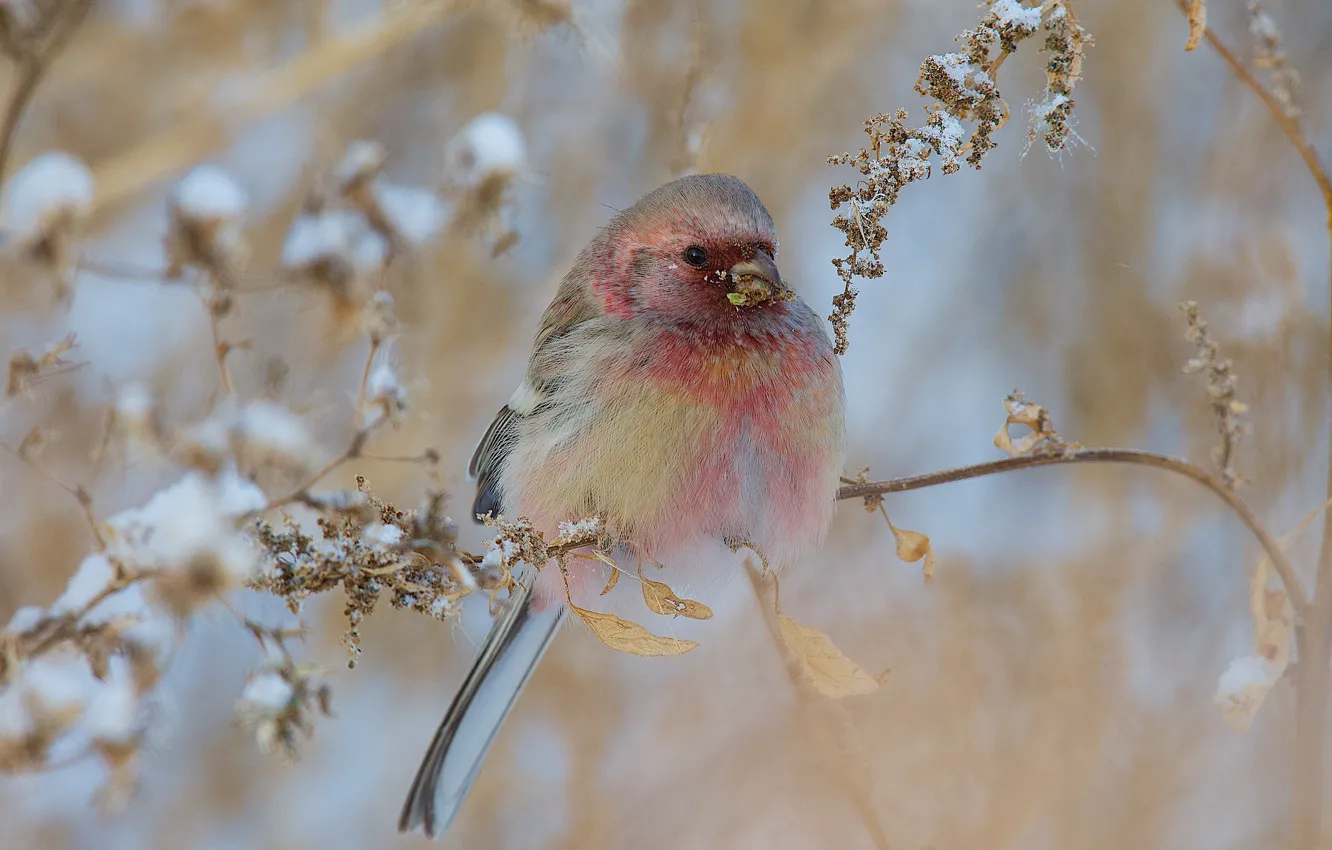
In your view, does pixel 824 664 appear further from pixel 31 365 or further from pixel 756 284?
pixel 31 365

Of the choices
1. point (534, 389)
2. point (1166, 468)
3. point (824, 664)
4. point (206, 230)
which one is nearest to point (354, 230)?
point (206, 230)

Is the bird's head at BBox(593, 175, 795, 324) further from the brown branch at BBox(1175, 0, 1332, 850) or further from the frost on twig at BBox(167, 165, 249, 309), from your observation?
the frost on twig at BBox(167, 165, 249, 309)

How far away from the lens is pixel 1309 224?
4.59 metres

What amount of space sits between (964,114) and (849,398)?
294cm

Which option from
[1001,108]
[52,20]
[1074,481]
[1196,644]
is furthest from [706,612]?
[1074,481]

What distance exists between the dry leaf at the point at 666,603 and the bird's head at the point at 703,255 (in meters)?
0.92

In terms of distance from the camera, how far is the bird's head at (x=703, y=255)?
3.02m

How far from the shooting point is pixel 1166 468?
198cm

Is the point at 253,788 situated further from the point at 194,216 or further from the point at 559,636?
the point at 194,216

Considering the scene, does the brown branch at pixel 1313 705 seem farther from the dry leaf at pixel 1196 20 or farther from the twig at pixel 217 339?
the twig at pixel 217 339

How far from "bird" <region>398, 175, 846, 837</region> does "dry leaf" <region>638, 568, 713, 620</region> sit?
629 mm

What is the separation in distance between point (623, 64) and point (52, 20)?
2.29 meters

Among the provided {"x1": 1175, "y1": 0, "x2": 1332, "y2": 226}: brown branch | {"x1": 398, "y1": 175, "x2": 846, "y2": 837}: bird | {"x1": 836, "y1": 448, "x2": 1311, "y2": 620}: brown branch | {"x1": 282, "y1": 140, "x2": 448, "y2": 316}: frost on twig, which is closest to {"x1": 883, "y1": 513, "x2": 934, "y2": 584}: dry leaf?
{"x1": 836, "y1": 448, "x2": 1311, "y2": 620}: brown branch

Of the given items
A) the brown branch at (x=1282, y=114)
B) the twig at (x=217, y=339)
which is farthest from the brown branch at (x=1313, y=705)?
the twig at (x=217, y=339)
